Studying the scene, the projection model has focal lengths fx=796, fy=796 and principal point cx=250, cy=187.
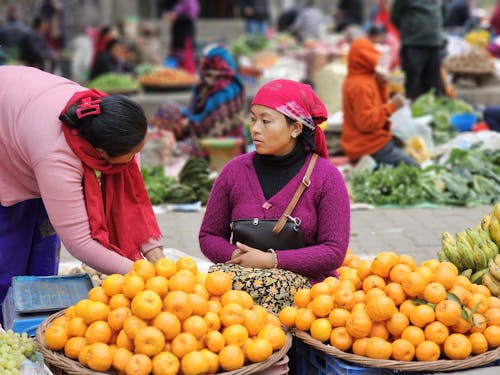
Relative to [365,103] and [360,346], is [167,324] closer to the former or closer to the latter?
[360,346]

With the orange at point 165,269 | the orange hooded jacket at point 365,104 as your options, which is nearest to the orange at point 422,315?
the orange at point 165,269

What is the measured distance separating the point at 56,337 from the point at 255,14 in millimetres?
16072

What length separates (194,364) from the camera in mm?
2807

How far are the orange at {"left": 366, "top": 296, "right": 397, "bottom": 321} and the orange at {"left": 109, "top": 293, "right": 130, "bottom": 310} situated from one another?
94cm

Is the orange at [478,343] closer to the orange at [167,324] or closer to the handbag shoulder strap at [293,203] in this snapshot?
the handbag shoulder strap at [293,203]

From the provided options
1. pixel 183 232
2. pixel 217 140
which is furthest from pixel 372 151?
pixel 183 232

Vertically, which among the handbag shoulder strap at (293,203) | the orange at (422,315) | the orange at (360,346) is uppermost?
the handbag shoulder strap at (293,203)

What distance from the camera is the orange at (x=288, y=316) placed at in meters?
3.30

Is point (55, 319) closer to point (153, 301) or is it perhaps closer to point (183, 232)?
point (153, 301)

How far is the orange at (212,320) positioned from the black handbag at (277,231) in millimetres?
693

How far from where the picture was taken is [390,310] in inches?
122

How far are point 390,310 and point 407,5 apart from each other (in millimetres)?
7343

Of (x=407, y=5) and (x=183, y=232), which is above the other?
(x=407, y=5)

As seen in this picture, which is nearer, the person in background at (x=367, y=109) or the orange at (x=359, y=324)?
the orange at (x=359, y=324)
